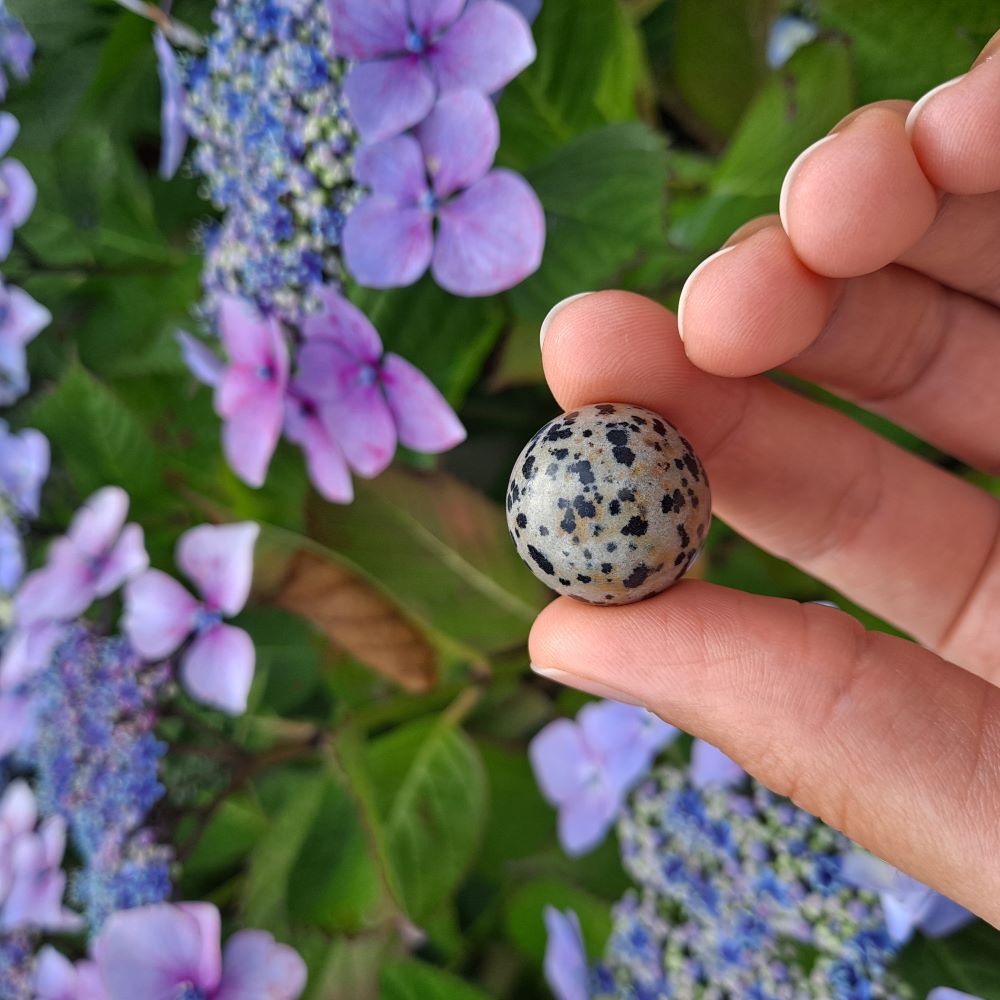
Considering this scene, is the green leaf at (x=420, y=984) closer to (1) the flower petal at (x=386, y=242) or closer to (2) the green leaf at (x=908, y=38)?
(1) the flower petal at (x=386, y=242)

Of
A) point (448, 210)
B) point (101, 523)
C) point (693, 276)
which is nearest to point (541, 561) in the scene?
point (693, 276)

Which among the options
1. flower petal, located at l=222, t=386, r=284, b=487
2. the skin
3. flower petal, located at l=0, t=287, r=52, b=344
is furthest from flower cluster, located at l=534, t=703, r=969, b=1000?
flower petal, located at l=0, t=287, r=52, b=344

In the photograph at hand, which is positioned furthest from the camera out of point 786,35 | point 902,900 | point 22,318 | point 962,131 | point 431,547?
point 22,318

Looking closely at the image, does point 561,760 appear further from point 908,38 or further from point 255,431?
point 908,38

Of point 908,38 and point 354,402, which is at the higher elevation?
point 908,38

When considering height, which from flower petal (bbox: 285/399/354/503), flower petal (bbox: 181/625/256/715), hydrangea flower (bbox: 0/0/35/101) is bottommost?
flower petal (bbox: 181/625/256/715)

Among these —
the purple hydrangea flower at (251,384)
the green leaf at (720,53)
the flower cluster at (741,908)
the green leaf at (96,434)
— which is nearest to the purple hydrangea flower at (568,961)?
the flower cluster at (741,908)

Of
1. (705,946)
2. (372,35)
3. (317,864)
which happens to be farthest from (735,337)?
(317,864)

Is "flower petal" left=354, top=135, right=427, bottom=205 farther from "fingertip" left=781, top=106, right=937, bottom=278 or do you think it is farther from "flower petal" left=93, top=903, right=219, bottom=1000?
"flower petal" left=93, top=903, right=219, bottom=1000
